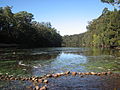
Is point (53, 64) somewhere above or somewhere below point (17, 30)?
below

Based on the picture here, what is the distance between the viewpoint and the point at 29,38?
353 feet

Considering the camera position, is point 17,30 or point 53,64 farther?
A: point 17,30

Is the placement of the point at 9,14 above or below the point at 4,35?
above

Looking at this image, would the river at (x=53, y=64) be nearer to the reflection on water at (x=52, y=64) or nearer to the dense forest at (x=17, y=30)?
the reflection on water at (x=52, y=64)

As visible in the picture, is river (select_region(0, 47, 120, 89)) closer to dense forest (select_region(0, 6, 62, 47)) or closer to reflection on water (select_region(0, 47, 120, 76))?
reflection on water (select_region(0, 47, 120, 76))

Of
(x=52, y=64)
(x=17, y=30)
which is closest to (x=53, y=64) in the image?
(x=52, y=64)

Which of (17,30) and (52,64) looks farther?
(17,30)

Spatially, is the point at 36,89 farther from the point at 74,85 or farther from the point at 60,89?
the point at 74,85

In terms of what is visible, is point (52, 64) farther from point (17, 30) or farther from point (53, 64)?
point (17, 30)

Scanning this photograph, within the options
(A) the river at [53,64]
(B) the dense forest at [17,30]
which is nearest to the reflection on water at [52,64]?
(A) the river at [53,64]

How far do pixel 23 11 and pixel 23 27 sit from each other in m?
17.8

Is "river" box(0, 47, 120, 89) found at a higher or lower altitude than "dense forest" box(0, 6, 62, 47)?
lower

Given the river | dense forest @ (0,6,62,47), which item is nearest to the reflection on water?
the river

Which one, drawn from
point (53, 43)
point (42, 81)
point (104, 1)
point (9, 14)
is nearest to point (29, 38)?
point (9, 14)
